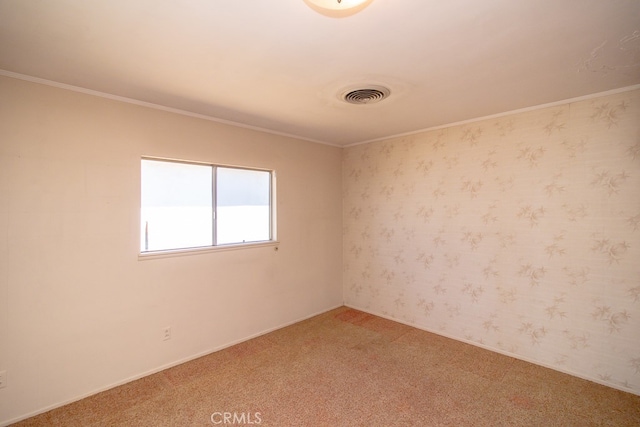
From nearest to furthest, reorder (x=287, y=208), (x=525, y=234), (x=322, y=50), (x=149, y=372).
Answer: (x=322, y=50) → (x=149, y=372) → (x=525, y=234) → (x=287, y=208)

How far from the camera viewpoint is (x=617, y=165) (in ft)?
7.57

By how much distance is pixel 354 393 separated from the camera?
227 centimetres

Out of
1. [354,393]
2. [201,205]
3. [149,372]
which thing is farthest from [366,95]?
[149,372]

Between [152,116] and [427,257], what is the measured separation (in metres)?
3.22

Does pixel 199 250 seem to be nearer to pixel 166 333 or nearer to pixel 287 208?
pixel 166 333

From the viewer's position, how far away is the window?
264 cm

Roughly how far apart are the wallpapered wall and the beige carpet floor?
36 cm

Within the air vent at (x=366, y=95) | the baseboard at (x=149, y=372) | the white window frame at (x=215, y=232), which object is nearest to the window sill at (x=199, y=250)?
the white window frame at (x=215, y=232)

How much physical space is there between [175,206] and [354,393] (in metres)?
2.28

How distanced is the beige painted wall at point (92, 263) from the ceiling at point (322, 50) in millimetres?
283

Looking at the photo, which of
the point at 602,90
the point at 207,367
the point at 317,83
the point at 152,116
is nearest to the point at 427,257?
the point at 602,90

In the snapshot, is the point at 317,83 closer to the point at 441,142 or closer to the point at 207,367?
the point at 441,142

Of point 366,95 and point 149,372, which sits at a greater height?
point 366,95

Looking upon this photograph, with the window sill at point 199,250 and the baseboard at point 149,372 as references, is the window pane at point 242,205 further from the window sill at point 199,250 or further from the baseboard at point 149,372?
the baseboard at point 149,372
